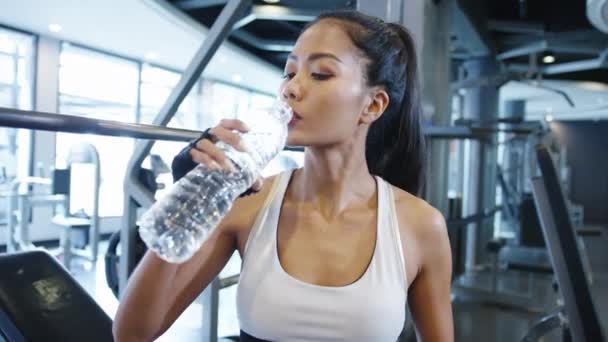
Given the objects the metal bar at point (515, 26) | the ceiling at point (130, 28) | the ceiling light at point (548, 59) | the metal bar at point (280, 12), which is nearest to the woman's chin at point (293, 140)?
the metal bar at point (280, 12)

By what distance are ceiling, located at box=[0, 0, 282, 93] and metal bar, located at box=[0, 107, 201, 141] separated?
3.46 meters

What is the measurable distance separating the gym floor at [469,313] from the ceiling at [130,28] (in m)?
2.12

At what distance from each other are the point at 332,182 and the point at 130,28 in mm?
5106

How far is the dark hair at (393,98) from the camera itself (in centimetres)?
88

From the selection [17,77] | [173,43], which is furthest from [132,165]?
[17,77]

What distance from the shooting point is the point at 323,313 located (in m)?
0.77

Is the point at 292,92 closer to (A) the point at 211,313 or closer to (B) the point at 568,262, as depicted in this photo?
(B) the point at 568,262

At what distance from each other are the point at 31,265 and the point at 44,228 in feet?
18.2

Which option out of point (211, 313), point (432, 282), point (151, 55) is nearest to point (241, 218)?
point (432, 282)

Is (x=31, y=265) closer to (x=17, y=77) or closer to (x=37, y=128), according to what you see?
(x=37, y=128)

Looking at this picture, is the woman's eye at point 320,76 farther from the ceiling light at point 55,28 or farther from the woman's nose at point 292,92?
the ceiling light at point 55,28

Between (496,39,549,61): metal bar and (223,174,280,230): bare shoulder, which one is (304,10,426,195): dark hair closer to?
(223,174,280,230): bare shoulder

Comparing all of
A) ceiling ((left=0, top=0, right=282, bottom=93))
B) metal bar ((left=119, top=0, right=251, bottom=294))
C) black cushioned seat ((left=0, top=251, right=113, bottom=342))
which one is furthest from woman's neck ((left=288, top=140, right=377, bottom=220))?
ceiling ((left=0, top=0, right=282, bottom=93))

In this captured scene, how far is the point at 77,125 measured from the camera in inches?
34.4
